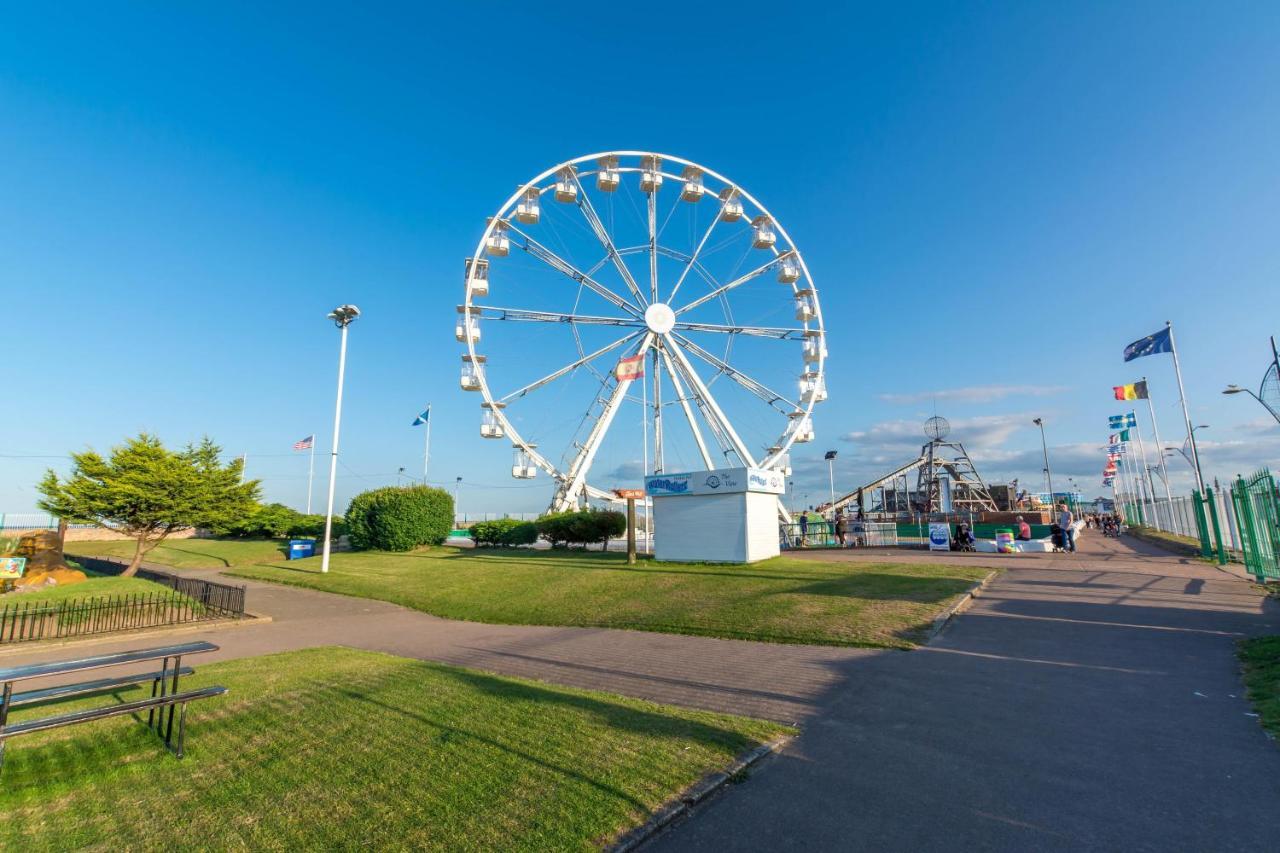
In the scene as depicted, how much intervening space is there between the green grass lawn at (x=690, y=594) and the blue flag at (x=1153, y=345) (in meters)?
16.7

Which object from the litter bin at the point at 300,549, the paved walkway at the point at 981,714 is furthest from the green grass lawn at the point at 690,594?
the litter bin at the point at 300,549

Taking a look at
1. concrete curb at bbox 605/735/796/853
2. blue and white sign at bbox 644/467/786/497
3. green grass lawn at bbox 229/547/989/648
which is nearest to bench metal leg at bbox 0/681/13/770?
concrete curb at bbox 605/735/796/853

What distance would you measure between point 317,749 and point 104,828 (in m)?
1.36

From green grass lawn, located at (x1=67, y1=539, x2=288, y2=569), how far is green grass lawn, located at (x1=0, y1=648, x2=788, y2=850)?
991 inches

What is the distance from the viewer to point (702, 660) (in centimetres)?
830

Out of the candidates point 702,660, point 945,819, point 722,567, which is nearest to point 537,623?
point 702,660

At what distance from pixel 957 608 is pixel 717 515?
8.99 meters

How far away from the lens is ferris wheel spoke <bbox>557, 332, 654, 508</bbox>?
3011cm

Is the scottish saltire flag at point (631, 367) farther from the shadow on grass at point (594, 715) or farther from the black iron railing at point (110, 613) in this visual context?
the shadow on grass at point (594, 715)

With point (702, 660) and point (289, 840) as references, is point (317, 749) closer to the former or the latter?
point (289, 840)

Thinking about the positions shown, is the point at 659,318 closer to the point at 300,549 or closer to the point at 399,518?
the point at 399,518

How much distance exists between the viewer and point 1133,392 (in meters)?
33.9

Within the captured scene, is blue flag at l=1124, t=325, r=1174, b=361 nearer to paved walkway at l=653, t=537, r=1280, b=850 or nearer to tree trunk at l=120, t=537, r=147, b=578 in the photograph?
paved walkway at l=653, t=537, r=1280, b=850

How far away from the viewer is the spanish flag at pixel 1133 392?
110 feet
